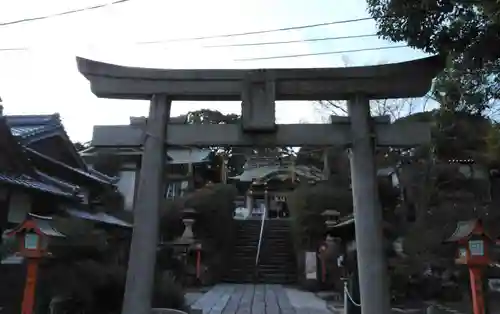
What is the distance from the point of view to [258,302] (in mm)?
13430

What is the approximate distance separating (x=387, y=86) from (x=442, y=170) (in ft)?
35.4

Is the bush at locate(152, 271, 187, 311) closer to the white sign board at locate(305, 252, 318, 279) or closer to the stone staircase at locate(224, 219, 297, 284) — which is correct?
the white sign board at locate(305, 252, 318, 279)

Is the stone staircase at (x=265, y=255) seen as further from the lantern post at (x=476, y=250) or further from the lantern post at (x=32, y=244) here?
the lantern post at (x=32, y=244)

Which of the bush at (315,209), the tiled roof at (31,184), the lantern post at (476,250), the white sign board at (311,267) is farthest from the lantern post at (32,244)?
the bush at (315,209)

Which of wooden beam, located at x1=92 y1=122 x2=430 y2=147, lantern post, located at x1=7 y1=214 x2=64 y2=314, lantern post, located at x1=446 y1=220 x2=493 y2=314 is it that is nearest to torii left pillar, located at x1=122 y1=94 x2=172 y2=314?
wooden beam, located at x1=92 y1=122 x2=430 y2=147

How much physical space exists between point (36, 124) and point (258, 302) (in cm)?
903

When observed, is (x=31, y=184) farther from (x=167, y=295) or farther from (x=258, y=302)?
(x=258, y=302)

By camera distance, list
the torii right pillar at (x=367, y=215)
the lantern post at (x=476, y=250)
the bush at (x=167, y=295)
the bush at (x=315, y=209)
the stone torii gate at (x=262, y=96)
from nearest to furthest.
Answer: the torii right pillar at (x=367, y=215), the stone torii gate at (x=262, y=96), the lantern post at (x=476, y=250), the bush at (x=167, y=295), the bush at (x=315, y=209)

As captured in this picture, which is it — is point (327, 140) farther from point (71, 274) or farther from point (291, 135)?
point (71, 274)

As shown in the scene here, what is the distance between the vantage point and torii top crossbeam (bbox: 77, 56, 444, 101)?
615 cm

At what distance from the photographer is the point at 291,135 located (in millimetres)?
6090

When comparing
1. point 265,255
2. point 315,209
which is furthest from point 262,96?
point 265,255

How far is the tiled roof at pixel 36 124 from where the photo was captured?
13.6 metres

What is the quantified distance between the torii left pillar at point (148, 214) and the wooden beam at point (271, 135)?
181 mm
